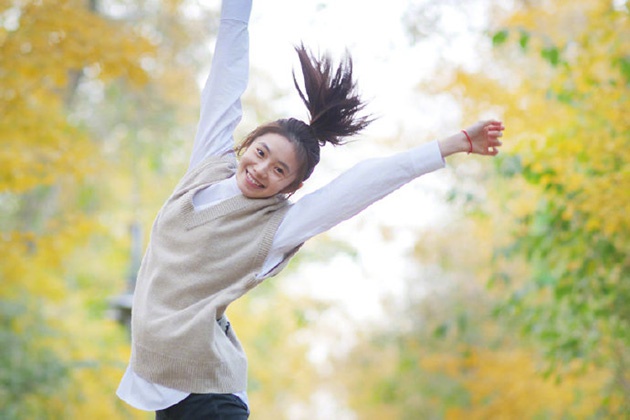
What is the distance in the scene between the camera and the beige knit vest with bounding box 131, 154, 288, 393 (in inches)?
73.0

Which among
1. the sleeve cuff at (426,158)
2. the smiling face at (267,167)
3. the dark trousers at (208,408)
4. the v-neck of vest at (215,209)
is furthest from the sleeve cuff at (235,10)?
the dark trousers at (208,408)

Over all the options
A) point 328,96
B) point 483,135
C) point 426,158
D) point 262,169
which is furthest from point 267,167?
point 483,135

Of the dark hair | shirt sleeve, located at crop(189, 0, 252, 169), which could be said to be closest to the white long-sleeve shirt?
shirt sleeve, located at crop(189, 0, 252, 169)

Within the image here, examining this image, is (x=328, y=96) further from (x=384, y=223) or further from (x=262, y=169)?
(x=384, y=223)

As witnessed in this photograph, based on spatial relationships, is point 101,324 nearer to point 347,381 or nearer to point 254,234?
point 347,381

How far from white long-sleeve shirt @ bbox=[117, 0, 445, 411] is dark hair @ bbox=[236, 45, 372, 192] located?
0.11 meters

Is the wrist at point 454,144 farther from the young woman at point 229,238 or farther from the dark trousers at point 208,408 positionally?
the dark trousers at point 208,408

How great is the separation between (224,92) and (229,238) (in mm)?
432

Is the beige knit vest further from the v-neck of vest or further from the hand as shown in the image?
the hand

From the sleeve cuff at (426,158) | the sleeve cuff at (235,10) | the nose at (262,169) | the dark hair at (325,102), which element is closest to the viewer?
the sleeve cuff at (426,158)

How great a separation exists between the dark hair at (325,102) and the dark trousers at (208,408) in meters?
0.51

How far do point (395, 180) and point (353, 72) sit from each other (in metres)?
0.38

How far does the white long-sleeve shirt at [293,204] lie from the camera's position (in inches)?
72.4

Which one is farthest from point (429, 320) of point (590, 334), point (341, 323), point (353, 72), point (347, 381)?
point (353, 72)
